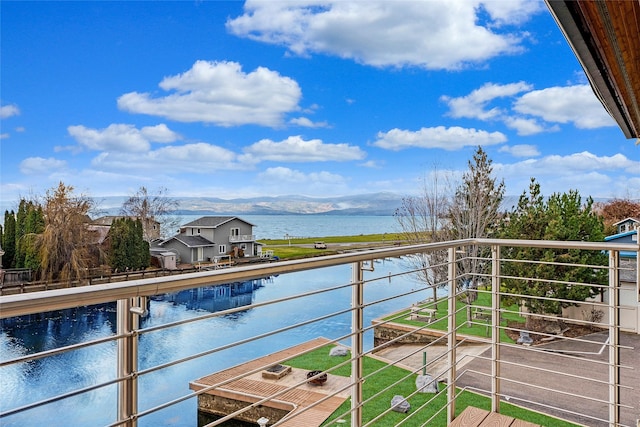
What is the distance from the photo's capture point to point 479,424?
2.26m

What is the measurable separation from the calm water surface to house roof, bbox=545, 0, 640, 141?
6.26 m

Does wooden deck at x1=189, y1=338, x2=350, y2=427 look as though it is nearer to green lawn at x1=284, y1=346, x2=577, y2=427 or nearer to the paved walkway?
green lawn at x1=284, y1=346, x2=577, y2=427

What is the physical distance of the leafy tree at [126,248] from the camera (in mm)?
15687

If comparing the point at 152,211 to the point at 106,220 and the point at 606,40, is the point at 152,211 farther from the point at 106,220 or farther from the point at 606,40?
the point at 606,40

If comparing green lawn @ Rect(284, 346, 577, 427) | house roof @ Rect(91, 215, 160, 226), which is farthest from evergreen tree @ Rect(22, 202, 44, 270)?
green lawn @ Rect(284, 346, 577, 427)

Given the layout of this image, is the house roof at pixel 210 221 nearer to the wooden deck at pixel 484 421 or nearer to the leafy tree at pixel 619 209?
the leafy tree at pixel 619 209

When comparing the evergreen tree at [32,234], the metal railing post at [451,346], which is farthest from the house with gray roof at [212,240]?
the metal railing post at [451,346]

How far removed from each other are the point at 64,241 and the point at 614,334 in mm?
15412

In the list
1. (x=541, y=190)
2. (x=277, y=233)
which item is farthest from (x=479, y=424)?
(x=277, y=233)

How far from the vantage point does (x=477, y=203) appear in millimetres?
15812

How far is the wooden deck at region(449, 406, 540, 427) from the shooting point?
2261 mm

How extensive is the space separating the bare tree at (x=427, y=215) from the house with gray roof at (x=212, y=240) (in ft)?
22.6

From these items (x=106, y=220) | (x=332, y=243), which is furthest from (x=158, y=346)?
(x=332, y=243)

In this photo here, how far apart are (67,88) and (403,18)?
21.6 meters
